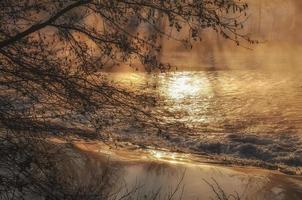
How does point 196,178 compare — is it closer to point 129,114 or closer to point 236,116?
point 129,114

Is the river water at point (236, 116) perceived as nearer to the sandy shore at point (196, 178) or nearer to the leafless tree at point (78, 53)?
the sandy shore at point (196, 178)

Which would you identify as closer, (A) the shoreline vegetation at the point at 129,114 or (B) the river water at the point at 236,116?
(A) the shoreline vegetation at the point at 129,114

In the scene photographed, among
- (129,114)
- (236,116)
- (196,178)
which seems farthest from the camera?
(236,116)

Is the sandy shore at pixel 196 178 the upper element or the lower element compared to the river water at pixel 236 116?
lower

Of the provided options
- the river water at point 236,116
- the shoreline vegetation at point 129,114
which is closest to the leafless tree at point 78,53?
the shoreline vegetation at point 129,114

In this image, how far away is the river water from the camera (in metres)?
12.9

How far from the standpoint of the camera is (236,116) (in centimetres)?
1574

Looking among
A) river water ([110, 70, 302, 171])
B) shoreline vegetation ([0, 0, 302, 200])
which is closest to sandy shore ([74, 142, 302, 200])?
shoreline vegetation ([0, 0, 302, 200])

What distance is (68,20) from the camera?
5711 mm

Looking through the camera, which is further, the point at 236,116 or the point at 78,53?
the point at 236,116

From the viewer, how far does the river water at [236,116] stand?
1294 cm

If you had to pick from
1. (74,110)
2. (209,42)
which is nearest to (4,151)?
(74,110)

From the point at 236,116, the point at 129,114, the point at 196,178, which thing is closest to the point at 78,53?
the point at 129,114

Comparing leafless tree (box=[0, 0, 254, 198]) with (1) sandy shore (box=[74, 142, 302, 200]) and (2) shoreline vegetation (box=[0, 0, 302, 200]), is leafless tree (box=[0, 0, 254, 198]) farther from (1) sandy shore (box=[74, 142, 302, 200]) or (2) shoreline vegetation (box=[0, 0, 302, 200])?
(1) sandy shore (box=[74, 142, 302, 200])
